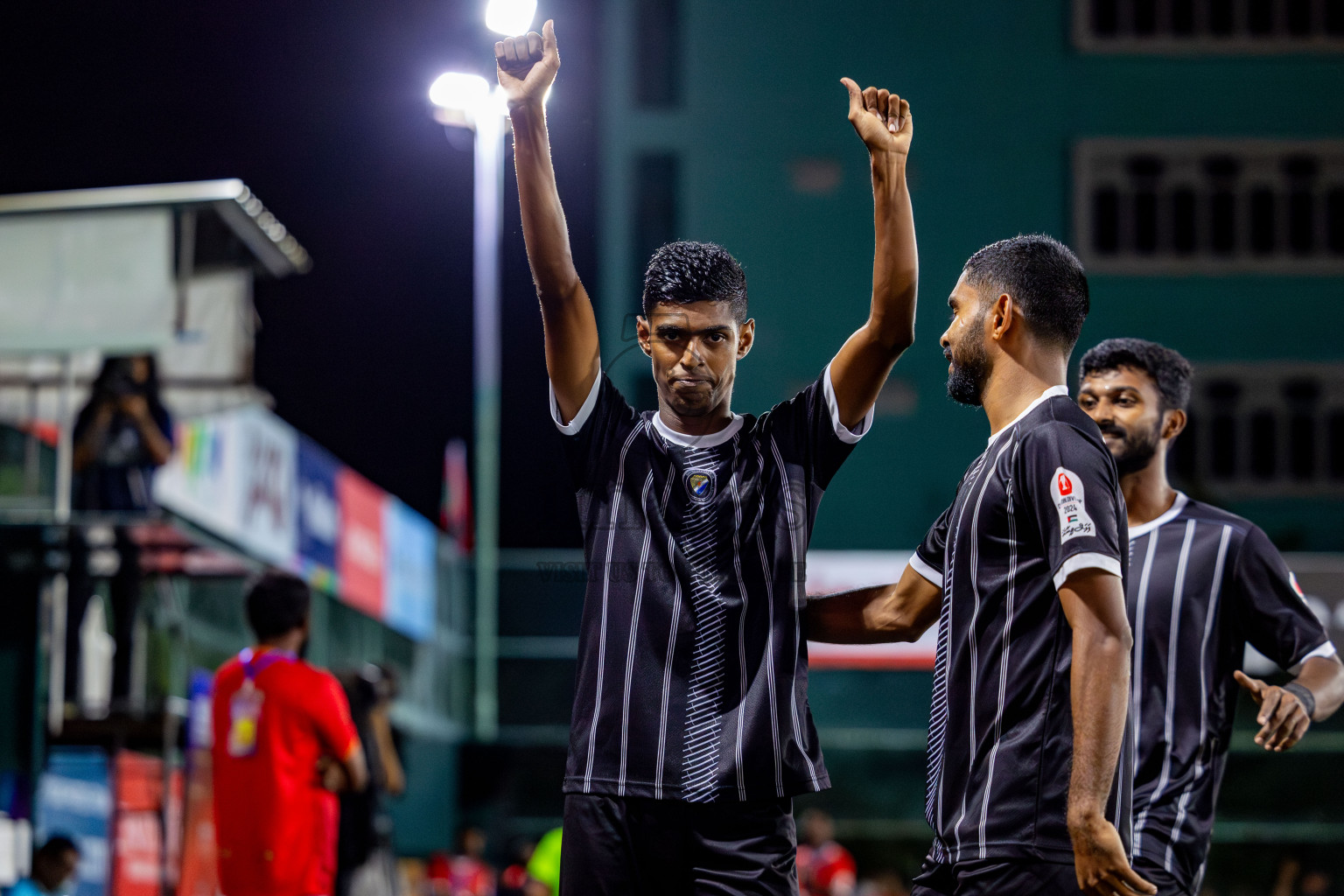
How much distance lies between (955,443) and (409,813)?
9882mm

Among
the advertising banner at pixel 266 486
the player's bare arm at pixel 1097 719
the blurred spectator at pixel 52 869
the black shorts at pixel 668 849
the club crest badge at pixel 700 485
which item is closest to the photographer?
the player's bare arm at pixel 1097 719

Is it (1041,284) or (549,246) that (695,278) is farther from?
(1041,284)

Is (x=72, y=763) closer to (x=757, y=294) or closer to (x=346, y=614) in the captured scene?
(x=346, y=614)

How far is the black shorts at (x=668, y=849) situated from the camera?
3.20m

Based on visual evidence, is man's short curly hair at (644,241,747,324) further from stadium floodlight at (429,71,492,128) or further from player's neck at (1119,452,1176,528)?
player's neck at (1119,452,1176,528)

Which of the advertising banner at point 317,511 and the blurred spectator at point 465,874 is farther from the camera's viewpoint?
the blurred spectator at point 465,874

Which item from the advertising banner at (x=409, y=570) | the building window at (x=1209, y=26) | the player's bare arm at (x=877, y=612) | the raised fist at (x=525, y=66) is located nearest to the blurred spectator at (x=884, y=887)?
the advertising banner at (x=409, y=570)

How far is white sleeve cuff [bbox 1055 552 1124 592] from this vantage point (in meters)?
2.96

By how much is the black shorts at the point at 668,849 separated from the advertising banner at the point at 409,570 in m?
15.4

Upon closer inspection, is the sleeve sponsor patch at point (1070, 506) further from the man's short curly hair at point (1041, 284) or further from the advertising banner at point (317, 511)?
the advertising banner at point (317, 511)

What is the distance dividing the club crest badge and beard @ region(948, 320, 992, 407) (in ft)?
1.92

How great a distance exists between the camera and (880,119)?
3682mm

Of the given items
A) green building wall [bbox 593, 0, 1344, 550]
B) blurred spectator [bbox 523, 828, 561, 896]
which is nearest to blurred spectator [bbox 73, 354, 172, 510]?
blurred spectator [bbox 523, 828, 561, 896]

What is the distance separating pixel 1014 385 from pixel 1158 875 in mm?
1581
